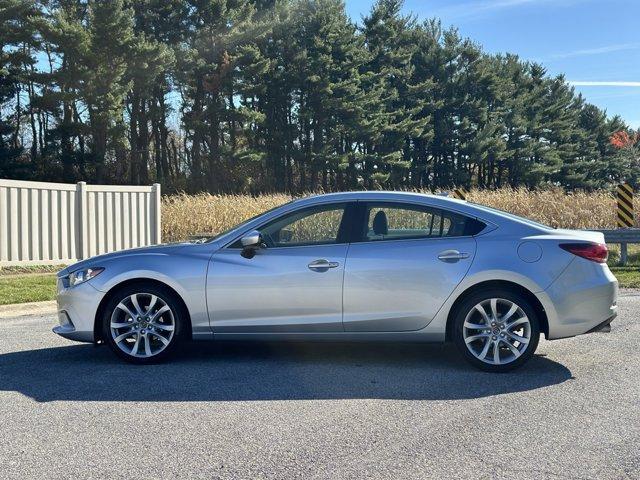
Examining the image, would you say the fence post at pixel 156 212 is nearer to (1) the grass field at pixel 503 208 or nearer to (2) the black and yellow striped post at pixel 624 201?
(1) the grass field at pixel 503 208

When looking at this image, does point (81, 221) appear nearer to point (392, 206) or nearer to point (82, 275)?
point (82, 275)

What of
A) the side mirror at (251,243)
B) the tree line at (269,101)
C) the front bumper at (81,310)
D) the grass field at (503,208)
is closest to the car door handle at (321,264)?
the side mirror at (251,243)

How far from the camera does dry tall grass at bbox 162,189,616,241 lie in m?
22.4

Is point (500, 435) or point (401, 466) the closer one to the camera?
point (401, 466)

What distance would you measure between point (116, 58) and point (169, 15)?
7.07m

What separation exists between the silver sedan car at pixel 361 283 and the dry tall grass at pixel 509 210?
55.2ft

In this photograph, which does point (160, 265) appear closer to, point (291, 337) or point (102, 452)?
point (291, 337)

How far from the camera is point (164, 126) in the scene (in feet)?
169

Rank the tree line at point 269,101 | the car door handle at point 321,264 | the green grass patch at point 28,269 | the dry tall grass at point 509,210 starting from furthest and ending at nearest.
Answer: the tree line at point 269,101 → the dry tall grass at point 509,210 → the green grass patch at point 28,269 → the car door handle at point 321,264

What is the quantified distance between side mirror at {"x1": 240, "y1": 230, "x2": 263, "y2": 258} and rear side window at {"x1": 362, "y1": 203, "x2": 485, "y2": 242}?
3.10ft

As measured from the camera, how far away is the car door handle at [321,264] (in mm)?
6195

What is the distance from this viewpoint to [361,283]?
6.15 metres

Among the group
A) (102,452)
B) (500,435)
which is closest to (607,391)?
(500,435)

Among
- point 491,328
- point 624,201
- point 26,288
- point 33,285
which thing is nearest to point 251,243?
point 491,328
